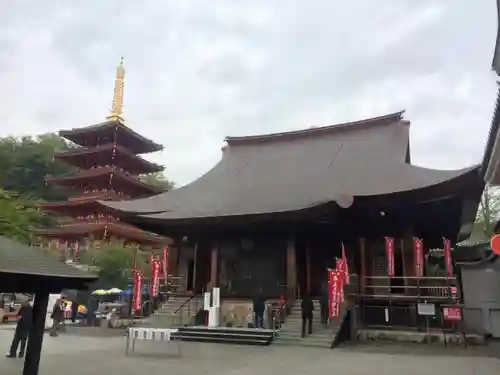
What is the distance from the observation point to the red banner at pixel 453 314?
42.8ft

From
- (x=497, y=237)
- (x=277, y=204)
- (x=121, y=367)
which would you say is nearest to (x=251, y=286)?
(x=277, y=204)

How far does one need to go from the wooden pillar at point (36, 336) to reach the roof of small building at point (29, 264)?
1.55 ft

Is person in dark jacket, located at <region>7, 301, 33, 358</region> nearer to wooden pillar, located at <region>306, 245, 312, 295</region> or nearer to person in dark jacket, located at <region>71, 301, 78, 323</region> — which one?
wooden pillar, located at <region>306, 245, 312, 295</region>

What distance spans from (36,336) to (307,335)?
8.64 meters

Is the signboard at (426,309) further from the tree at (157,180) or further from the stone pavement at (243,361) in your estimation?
the tree at (157,180)

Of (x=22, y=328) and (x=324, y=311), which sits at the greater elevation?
(x=324, y=311)

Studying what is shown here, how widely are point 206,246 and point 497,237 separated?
43.5 ft

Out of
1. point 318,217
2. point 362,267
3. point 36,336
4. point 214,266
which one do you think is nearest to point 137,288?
point 214,266

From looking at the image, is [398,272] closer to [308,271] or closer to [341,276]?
[308,271]

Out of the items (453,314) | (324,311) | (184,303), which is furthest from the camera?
(184,303)

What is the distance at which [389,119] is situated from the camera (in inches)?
886

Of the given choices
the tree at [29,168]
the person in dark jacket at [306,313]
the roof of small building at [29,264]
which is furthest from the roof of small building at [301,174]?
the tree at [29,168]

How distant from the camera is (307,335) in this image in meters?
13.4

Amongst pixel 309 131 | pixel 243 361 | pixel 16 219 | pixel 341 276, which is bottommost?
pixel 243 361
